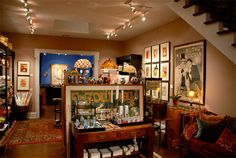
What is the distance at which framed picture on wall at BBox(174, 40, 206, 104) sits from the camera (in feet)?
14.1

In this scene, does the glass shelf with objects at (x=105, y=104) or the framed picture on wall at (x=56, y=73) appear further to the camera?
the framed picture on wall at (x=56, y=73)

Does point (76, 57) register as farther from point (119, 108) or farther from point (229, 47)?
point (229, 47)

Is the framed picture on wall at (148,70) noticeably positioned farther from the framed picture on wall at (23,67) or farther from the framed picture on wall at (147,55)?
the framed picture on wall at (23,67)

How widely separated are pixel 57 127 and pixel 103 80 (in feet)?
10.3

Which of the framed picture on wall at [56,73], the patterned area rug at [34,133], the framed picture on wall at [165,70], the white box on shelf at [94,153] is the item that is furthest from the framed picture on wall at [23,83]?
the white box on shelf at [94,153]

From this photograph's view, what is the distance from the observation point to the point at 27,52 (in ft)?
23.3

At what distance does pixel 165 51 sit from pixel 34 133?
4277 millimetres

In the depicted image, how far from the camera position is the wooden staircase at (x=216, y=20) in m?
2.80

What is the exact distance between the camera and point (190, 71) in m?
4.58

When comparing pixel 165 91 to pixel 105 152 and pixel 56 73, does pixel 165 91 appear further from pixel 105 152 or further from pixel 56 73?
pixel 56 73

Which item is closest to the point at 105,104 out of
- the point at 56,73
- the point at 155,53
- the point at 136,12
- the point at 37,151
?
the point at 37,151

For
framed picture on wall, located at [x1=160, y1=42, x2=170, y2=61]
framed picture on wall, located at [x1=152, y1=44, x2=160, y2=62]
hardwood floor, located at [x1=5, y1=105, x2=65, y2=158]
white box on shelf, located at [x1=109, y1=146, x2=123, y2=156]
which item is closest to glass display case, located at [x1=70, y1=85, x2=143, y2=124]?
white box on shelf, located at [x1=109, y1=146, x2=123, y2=156]

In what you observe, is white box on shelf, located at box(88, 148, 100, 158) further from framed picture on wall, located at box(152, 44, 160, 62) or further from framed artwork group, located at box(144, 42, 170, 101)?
framed picture on wall, located at box(152, 44, 160, 62)

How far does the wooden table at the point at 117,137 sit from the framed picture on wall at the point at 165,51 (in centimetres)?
274
